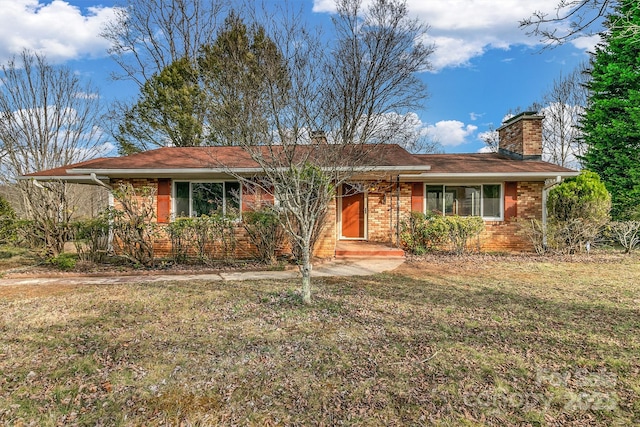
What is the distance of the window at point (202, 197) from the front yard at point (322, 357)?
14.2ft

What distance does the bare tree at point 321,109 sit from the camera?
4891mm

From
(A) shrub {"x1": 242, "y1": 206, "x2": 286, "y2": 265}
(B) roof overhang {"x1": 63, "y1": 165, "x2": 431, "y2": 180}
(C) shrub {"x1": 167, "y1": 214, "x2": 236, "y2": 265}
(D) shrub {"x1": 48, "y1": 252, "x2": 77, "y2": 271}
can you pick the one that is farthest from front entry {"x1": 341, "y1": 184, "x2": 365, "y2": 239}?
(D) shrub {"x1": 48, "y1": 252, "x2": 77, "y2": 271}

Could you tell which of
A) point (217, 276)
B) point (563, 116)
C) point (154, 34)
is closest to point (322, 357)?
point (217, 276)

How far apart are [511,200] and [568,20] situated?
717cm

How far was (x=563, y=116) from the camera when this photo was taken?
21.6 m

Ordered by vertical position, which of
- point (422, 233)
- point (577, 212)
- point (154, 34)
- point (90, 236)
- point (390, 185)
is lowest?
point (422, 233)

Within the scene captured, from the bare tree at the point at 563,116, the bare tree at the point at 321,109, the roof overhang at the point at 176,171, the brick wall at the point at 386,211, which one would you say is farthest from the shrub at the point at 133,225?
the bare tree at the point at 563,116

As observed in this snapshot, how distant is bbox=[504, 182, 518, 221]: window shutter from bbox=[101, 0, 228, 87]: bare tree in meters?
16.7

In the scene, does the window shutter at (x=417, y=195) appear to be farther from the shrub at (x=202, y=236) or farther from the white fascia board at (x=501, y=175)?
the shrub at (x=202, y=236)

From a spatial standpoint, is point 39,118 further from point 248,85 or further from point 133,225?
point 248,85

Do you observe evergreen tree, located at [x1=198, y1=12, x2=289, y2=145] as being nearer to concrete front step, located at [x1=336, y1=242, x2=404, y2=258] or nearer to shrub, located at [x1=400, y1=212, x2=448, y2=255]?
concrete front step, located at [x1=336, y1=242, x2=404, y2=258]

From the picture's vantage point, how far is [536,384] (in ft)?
9.14

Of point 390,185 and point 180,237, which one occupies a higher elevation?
point 390,185

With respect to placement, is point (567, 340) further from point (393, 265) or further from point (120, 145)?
point (120, 145)
